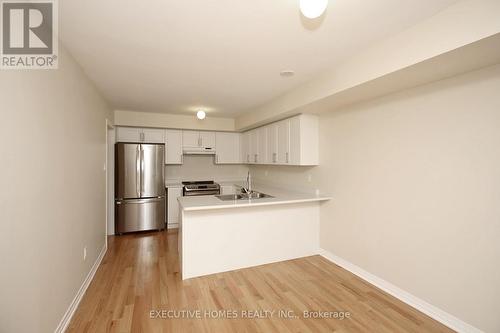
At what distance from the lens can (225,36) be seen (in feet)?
6.25

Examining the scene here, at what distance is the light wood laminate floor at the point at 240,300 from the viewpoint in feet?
6.56

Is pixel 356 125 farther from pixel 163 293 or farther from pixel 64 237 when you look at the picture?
pixel 64 237

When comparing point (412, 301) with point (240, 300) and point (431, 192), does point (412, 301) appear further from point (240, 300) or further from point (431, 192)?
point (240, 300)

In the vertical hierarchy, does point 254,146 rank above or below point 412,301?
above

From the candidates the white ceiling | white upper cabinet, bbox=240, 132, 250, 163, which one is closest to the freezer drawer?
white upper cabinet, bbox=240, 132, 250, 163

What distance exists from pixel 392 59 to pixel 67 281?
132 inches

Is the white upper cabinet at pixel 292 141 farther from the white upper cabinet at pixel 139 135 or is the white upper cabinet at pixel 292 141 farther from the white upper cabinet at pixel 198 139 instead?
the white upper cabinet at pixel 139 135

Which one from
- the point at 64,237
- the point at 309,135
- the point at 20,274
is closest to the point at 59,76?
the point at 64,237

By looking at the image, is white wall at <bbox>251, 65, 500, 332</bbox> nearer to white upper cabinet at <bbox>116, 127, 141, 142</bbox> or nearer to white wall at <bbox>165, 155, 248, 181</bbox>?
white wall at <bbox>165, 155, 248, 181</bbox>

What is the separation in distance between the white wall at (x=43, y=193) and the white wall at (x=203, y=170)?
9.32 ft

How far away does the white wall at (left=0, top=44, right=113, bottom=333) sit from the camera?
49.2 inches

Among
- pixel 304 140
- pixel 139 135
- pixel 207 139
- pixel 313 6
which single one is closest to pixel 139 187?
pixel 139 135

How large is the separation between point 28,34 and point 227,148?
14.0 feet

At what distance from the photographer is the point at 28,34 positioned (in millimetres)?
1552
